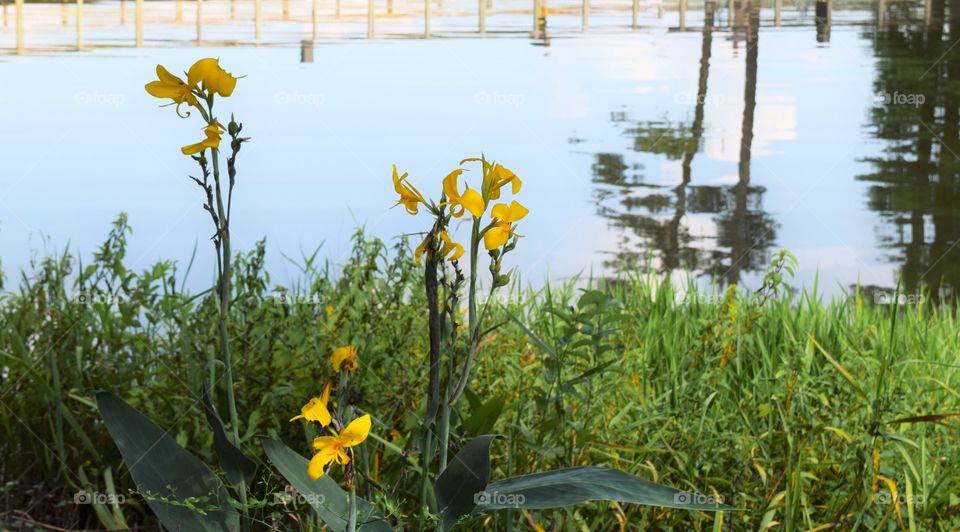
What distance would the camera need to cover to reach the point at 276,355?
2.59 m

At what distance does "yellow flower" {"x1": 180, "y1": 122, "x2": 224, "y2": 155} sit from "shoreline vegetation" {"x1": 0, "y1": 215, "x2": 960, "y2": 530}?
0.81 meters

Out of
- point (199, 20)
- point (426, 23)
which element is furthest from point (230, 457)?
point (199, 20)

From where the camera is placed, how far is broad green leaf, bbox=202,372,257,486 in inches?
64.7

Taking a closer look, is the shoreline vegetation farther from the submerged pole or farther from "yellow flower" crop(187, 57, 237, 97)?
the submerged pole

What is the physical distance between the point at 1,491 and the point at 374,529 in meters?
1.75

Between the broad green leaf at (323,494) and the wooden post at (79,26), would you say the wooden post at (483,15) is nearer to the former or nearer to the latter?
the wooden post at (79,26)

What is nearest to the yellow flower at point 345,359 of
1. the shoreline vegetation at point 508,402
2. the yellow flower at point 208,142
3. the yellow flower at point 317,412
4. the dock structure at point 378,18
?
the yellow flower at point 317,412

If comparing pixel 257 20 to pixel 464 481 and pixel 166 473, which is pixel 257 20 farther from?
pixel 464 481

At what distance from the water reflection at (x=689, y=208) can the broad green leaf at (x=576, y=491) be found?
4447 mm

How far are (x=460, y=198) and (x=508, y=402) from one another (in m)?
1.61

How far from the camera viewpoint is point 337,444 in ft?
4.31

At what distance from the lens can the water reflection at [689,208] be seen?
7457 mm

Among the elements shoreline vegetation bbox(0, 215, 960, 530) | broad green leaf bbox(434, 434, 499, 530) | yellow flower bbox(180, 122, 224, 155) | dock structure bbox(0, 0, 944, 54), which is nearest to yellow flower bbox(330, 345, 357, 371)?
broad green leaf bbox(434, 434, 499, 530)

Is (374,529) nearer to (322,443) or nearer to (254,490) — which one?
(322,443)
